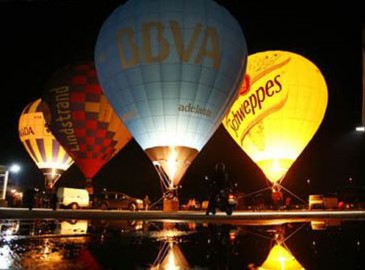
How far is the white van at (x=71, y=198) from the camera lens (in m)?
31.3

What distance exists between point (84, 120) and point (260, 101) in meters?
12.2

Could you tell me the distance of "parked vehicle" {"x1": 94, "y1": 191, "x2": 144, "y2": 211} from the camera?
33.6 meters

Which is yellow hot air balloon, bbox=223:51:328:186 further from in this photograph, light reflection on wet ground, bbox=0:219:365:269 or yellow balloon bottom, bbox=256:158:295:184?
light reflection on wet ground, bbox=0:219:365:269

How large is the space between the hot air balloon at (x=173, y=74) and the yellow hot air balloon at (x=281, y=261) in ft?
56.2

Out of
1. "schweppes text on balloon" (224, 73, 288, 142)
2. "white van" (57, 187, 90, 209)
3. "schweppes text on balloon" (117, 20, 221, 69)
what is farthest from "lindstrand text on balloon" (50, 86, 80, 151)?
"schweppes text on balloon" (224, 73, 288, 142)

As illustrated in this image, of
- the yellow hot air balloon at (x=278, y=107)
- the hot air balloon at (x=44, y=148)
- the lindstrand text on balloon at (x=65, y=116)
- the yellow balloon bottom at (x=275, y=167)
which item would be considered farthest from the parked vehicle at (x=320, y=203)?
the hot air balloon at (x=44, y=148)

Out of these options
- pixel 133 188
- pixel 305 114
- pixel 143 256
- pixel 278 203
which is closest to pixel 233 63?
pixel 305 114

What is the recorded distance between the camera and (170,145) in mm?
22547

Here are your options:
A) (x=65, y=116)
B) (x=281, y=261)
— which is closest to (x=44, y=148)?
(x=65, y=116)

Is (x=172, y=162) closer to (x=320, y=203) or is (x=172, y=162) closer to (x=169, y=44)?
(x=169, y=44)

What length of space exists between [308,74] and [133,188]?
58.9 m

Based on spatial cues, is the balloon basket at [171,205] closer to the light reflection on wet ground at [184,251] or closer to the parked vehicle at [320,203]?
the parked vehicle at [320,203]

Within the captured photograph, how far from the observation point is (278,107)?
2719 cm

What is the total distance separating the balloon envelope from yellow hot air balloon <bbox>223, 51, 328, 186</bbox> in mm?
4370
